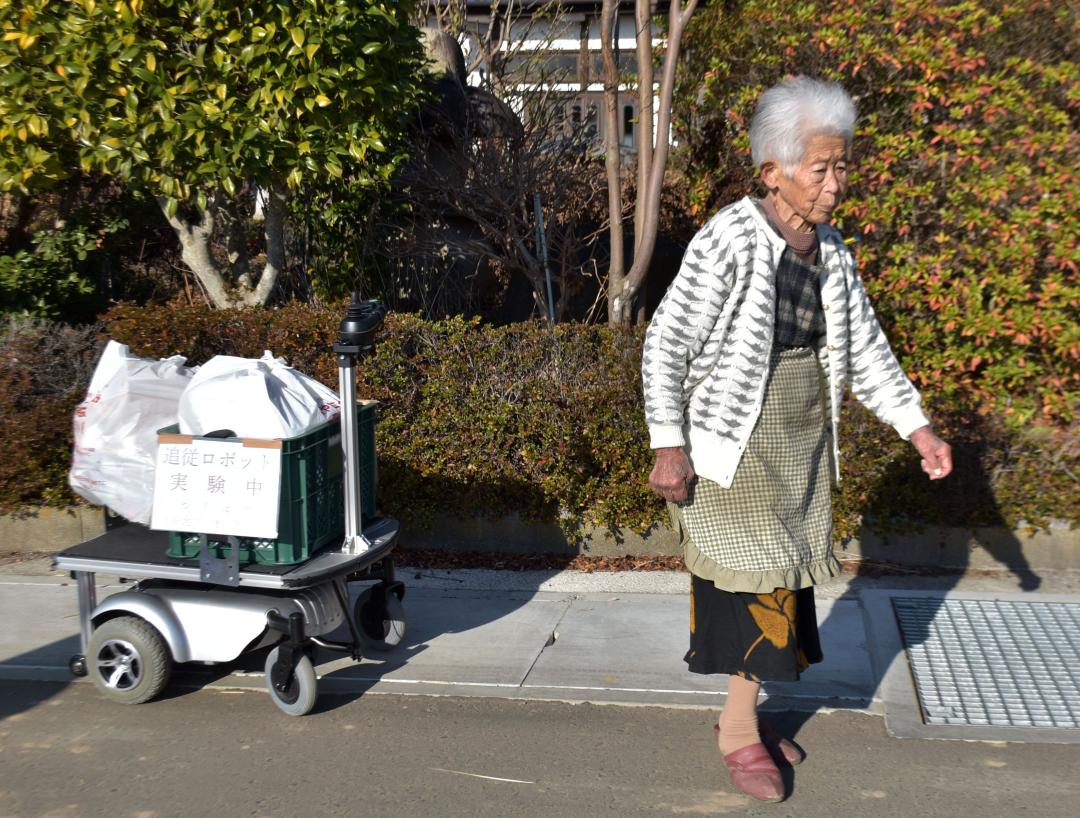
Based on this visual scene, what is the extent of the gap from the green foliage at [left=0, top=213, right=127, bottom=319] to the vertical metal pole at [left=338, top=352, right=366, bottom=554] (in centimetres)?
456

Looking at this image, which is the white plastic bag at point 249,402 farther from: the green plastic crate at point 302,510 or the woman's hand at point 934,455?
the woman's hand at point 934,455

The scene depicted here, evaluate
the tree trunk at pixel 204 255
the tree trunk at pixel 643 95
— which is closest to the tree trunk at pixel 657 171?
the tree trunk at pixel 643 95

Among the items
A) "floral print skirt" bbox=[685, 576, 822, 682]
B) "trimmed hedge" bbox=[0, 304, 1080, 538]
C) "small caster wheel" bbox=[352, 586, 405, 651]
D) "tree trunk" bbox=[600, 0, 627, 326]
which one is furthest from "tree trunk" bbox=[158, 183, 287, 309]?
"floral print skirt" bbox=[685, 576, 822, 682]

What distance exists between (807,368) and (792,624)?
798 mm

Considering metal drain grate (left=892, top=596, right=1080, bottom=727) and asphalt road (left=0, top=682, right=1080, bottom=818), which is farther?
metal drain grate (left=892, top=596, right=1080, bottom=727)

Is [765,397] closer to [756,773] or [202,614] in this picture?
[756,773]

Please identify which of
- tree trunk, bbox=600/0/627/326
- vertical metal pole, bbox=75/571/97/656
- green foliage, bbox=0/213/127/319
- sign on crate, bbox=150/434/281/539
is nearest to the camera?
sign on crate, bbox=150/434/281/539

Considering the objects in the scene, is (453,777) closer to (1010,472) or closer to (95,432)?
(95,432)

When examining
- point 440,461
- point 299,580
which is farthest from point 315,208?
point 299,580

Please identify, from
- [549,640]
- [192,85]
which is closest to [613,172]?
[192,85]

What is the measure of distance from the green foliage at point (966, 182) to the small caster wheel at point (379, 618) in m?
3.12

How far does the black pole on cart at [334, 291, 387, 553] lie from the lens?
13.6ft

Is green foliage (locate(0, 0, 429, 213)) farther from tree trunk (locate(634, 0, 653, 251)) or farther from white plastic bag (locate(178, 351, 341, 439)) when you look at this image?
white plastic bag (locate(178, 351, 341, 439))

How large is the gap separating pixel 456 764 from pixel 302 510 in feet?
3.43
